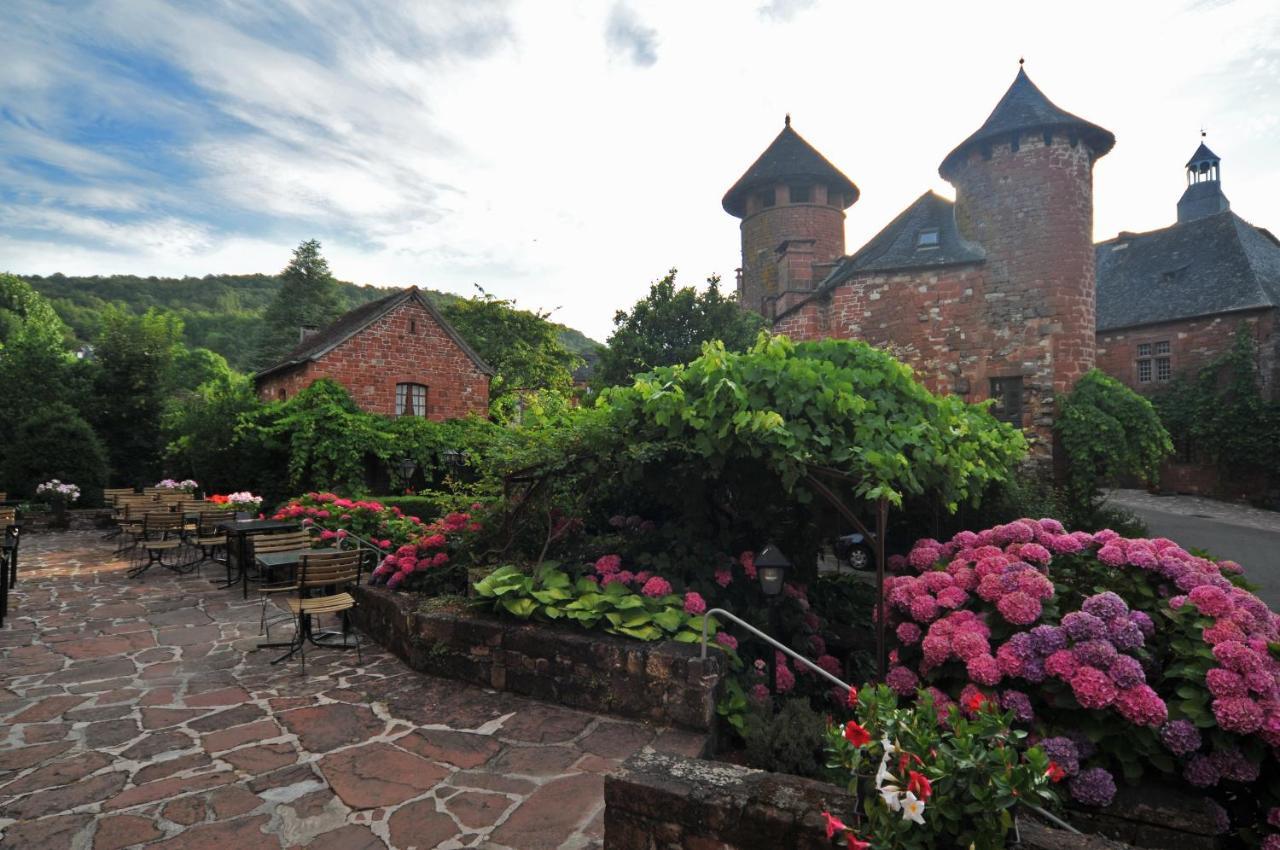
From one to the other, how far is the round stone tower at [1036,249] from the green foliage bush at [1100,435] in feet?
Answer: 1.40

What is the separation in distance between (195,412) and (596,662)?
70.9 feet

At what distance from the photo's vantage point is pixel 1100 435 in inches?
610

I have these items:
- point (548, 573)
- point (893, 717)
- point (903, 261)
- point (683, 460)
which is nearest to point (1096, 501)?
point (903, 261)

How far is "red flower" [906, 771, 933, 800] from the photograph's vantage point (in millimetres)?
1812

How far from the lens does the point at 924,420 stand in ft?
18.3

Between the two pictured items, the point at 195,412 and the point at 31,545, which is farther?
the point at 195,412

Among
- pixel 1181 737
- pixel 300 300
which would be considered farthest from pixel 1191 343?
pixel 300 300

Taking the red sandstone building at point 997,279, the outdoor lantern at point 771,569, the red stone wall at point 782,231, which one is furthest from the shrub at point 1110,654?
the red stone wall at point 782,231

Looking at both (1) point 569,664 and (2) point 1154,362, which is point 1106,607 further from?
(2) point 1154,362

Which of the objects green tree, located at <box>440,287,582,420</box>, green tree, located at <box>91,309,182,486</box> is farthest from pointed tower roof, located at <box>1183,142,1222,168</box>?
green tree, located at <box>91,309,182,486</box>

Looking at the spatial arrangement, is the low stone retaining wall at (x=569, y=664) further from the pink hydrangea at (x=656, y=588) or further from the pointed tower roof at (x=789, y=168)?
the pointed tower roof at (x=789, y=168)

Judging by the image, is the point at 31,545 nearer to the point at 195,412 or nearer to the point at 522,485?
the point at 195,412

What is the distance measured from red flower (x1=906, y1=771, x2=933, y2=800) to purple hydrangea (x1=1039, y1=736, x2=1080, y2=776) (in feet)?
6.25

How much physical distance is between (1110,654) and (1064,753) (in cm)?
58
